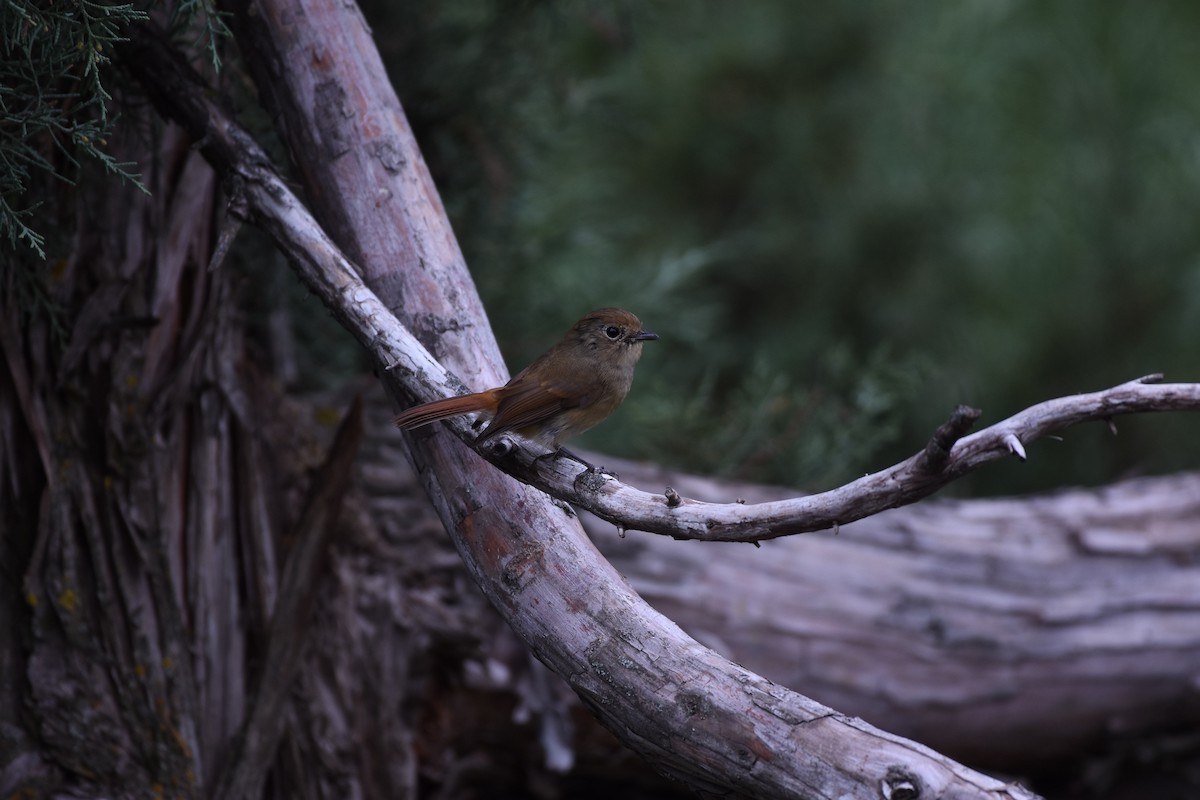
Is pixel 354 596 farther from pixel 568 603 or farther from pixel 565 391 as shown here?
pixel 568 603

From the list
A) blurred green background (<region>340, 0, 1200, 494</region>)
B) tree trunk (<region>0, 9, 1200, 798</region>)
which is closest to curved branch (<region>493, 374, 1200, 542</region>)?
tree trunk (<region>0, 9, 1200, 798</region>)

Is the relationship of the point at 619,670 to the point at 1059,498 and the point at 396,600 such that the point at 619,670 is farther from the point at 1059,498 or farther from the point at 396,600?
the point at 1059,498

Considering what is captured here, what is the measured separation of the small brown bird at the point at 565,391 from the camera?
2703mm

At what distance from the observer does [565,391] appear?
→ 3.21m

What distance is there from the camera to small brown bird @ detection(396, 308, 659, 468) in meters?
2.70

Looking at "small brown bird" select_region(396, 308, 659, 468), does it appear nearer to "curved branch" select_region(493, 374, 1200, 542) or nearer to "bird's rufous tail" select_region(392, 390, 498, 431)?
"bird's rufous tail" select_region(392, 390, 498, 431)

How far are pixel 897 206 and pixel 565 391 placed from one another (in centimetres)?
533

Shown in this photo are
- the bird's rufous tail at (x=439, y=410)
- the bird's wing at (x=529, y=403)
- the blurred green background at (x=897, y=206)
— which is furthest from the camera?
the blurred green background at (x=897, y=206)

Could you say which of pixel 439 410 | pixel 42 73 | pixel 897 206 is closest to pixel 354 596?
pixel 439 410

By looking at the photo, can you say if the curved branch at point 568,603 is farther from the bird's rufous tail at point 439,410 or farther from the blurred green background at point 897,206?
the blurred green background at point 897,206

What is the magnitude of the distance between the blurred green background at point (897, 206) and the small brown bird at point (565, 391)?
2.72 metres

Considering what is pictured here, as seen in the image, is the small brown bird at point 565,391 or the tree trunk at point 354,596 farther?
the tree trunk at point 354,596

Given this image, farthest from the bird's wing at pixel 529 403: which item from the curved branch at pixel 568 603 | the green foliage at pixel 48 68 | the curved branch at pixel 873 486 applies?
the green foliage at pixel 48 68

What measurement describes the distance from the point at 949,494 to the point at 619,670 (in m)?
4.79
